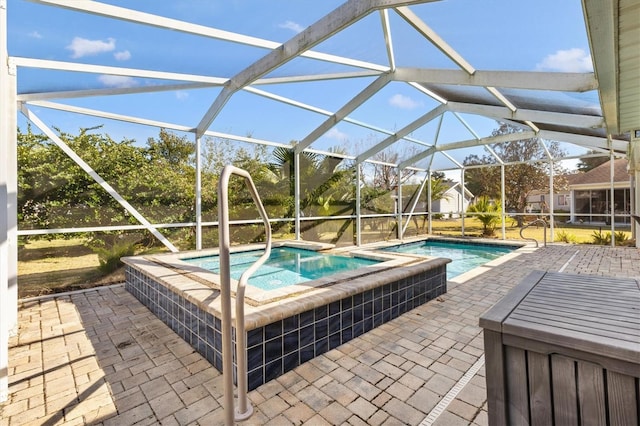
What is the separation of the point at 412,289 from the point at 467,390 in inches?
80.1

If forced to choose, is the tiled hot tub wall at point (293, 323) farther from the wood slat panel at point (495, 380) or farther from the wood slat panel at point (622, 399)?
the wood slat panel at point (622, 399)

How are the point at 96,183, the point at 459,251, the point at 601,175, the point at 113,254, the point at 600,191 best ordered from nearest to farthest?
the point at 96,183, the point at 113,254, the point at 459,251, the point at 601,175, the point at 600,191

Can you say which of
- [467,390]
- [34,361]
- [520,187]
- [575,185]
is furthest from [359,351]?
[575,185]

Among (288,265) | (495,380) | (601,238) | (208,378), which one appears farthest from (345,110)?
(601,238)

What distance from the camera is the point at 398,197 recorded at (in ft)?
42.1

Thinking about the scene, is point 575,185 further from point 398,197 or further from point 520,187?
point 398,197

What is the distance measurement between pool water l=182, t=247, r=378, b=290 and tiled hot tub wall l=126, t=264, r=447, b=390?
68.4 inches

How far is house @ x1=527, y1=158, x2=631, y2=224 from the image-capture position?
526 inches

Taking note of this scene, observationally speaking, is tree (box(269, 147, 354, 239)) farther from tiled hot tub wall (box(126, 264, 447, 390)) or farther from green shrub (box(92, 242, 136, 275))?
tiled hot tub wall (box(126, 264, 447, 390))

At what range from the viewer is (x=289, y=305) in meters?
3.03

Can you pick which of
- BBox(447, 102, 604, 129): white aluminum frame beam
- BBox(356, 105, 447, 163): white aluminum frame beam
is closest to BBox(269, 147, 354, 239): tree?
BBox(356, 105, 447, 163): white aluminum frame beam

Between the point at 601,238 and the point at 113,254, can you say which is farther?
the point at 601,238

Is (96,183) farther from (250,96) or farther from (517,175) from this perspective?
(517,175)

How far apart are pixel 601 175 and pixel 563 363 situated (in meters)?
18.6
